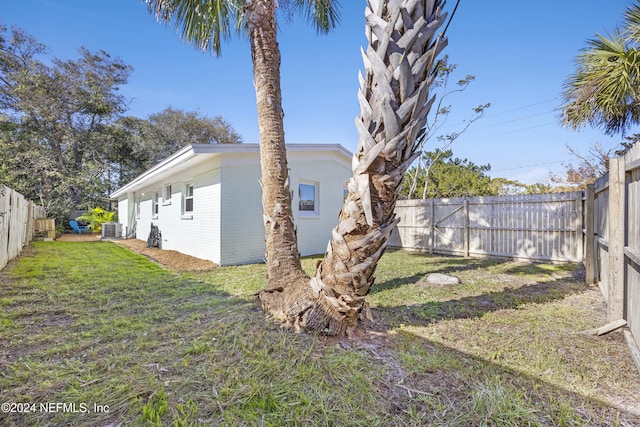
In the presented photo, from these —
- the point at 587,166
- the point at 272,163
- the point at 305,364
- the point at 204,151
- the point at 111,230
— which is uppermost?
the point at 587,166

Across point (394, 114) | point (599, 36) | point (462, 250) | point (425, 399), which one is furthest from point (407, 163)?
point (462, 250)

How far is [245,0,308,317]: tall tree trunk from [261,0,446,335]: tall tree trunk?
4.17 ft

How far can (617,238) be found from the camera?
3355mm

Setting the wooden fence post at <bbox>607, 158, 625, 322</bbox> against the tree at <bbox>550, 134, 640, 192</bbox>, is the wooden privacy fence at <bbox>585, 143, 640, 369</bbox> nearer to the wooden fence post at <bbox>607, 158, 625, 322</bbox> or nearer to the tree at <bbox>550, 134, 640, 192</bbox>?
the wooden fence post at <bbox>607, 158, 625, 322</bbox>

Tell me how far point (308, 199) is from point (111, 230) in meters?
13.8

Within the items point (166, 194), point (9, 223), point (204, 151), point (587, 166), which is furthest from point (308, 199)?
point (587, 166)

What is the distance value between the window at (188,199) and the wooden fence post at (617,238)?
1003 cm

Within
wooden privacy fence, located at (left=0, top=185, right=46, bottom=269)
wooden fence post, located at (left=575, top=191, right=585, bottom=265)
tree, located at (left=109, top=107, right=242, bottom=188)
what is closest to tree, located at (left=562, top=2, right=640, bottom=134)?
wooden fence post, located at (left=575, top=191, right=585, bottom=265)

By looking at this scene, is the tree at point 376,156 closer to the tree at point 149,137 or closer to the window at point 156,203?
the window at point 156,203

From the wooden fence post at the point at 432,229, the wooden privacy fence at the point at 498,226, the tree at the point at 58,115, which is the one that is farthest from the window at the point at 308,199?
the tree at the point at 58,115

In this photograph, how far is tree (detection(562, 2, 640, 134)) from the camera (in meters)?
5.67

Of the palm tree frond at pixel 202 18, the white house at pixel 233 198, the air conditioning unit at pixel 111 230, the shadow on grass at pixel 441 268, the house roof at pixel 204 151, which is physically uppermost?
the palm tree frond at pixel 202 18

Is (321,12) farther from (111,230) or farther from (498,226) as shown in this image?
(111,230)

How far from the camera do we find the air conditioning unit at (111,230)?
16492 millimetres
